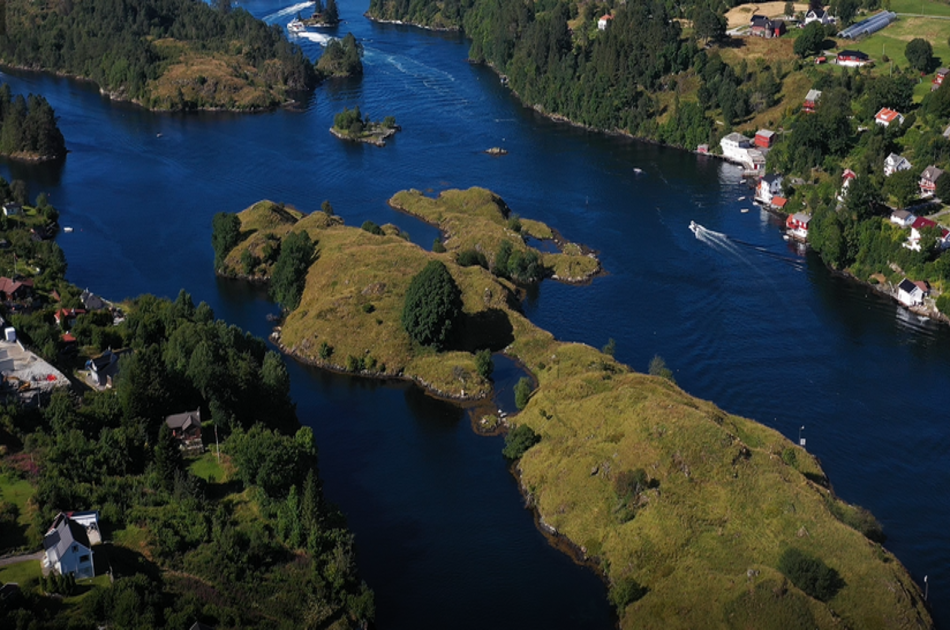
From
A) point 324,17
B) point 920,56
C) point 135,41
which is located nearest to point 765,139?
point 920,56

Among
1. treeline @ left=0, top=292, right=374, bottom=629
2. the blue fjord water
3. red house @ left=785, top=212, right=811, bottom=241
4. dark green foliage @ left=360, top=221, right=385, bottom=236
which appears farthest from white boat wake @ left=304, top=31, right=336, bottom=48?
treeline @ left=0, top=292, right=374, bottom=629

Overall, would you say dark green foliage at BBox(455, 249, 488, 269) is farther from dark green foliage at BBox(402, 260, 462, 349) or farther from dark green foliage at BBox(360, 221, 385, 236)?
dark green foliage at BBox(402, 260, 462, 349)

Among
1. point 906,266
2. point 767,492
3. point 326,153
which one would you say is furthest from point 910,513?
point 326,153

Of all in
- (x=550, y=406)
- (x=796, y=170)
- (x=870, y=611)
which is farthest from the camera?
(x=796, y=170)

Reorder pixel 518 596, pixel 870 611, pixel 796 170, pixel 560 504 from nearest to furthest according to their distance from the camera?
pixel 870 611 < pixel 518 596 < pixel 560 504 < pixel 796 170

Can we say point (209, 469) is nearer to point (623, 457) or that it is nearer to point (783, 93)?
point (623, 457)

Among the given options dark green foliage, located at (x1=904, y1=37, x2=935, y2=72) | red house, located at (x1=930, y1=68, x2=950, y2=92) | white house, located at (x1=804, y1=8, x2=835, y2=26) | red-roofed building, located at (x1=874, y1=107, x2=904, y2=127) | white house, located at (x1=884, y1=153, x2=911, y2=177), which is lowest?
white house, located at (x1=884, y1=153, x2=911, y2=177)

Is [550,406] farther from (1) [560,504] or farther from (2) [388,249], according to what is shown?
(2) [388,249]
